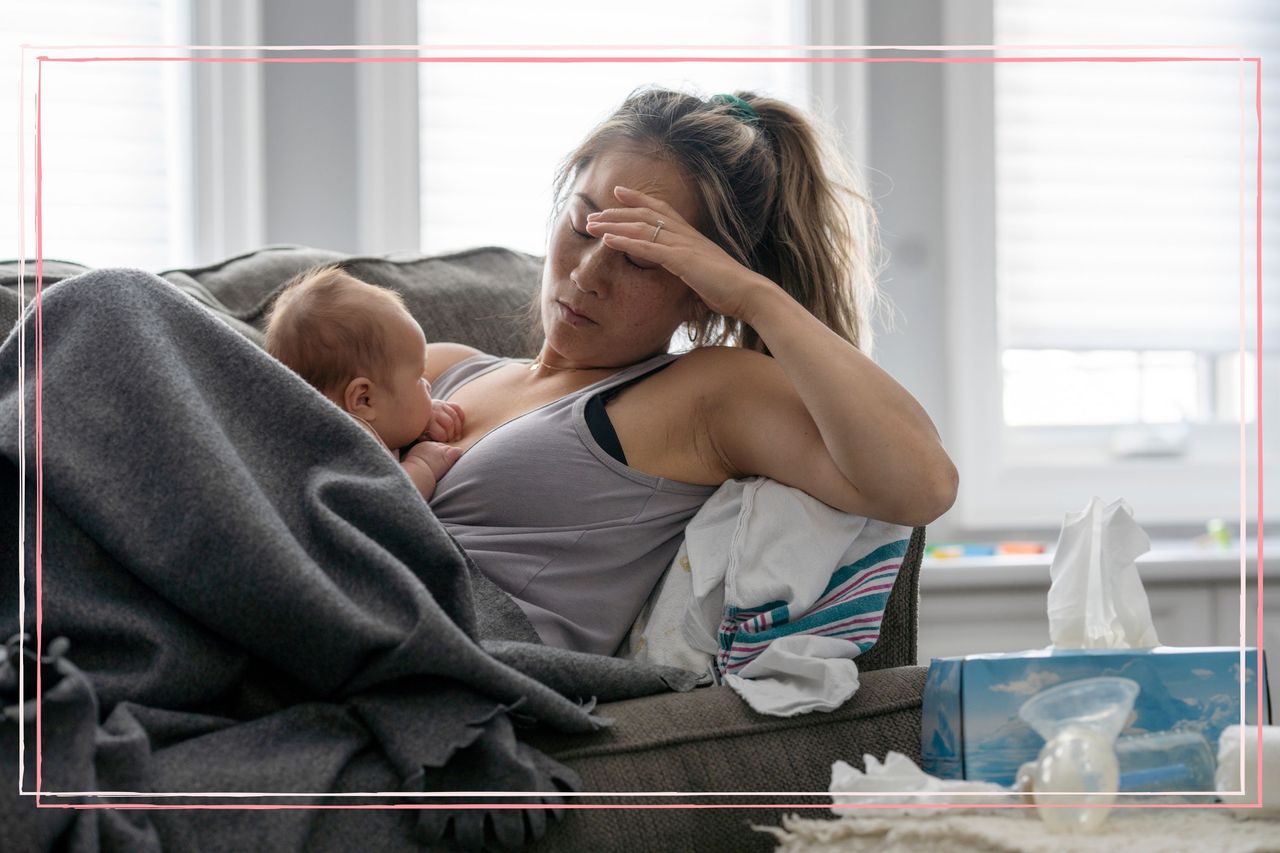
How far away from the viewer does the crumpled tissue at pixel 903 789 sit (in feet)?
2.46

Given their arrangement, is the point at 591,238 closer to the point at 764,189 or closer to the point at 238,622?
the point at 764,189

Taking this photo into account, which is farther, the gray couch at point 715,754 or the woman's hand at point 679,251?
the woman's hand at point 679,251

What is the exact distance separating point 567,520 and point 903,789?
393 millimetres

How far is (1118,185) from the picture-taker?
2.32 meters

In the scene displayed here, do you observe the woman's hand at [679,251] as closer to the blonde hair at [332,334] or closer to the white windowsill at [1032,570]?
the blonde hair at [332,334]

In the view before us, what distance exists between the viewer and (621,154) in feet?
3.64

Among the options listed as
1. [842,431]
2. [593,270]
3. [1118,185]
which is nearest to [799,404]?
[842,431]

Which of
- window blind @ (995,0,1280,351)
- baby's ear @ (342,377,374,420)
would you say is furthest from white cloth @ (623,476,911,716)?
window blind @ (995,0,1280,351)

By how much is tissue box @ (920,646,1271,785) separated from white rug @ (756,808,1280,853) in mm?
70

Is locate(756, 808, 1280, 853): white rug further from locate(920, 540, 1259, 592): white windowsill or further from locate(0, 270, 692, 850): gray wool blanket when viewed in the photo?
locate(920, 540, 1259, 592): white windowsill

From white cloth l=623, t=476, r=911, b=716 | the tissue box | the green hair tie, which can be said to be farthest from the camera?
the green hair tie

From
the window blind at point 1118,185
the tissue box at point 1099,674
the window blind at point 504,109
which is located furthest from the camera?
the window blind at point 1118,185

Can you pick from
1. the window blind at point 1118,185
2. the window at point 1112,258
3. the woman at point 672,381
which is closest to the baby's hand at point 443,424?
the woman at point 672,381

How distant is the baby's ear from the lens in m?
1.08
